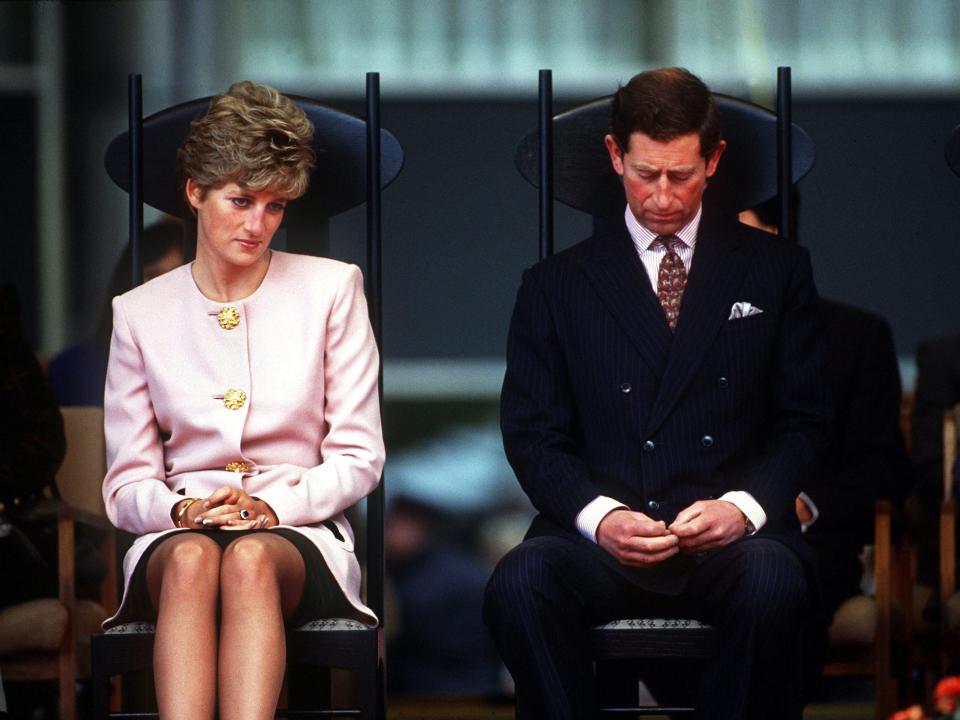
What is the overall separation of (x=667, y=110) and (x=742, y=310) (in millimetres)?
346

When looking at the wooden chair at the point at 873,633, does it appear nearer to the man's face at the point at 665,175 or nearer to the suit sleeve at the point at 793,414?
the suit sleeve at the point at 793,414

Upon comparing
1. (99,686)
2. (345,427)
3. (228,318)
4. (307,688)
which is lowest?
(307,688)

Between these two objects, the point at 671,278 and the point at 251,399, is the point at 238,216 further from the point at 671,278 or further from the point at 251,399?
the point at 671,278

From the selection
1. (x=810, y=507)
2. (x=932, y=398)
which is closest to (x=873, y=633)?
(x=810, y=507)

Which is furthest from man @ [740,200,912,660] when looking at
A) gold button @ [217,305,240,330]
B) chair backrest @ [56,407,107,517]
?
chair backrest @ [56,407,107,517]

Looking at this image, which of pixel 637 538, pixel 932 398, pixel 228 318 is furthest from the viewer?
pixel 932 398

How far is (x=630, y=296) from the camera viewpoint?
2.96 meters

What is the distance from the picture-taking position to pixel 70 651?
11.6 ft

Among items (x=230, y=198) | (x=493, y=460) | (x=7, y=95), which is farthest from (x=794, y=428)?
(x=7, y=95)

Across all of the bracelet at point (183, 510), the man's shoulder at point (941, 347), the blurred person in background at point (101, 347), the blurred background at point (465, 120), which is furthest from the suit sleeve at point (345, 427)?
the blurred background at point (465, 120)

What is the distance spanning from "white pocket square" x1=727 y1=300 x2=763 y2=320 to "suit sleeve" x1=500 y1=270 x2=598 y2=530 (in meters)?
0.29

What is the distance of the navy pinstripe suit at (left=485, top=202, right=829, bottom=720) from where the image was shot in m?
2.69

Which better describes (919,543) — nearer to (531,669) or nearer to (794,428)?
(794,428)

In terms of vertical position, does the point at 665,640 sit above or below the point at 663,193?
below
